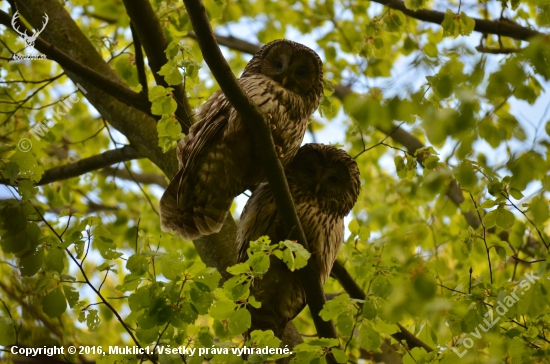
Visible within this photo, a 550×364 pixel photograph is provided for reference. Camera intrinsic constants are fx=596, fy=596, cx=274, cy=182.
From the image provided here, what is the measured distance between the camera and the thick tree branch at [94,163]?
470 centimetres

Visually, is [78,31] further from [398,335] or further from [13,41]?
[398,335]

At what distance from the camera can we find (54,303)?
113 inches

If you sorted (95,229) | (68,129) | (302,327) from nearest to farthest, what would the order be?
(95,229), (302,327), (68,129)

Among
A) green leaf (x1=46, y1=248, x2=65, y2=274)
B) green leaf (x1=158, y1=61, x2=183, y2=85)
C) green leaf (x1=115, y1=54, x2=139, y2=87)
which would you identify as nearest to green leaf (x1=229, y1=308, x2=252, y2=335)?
green leaf (x1=46, y1=248, x2=65, y2=274)

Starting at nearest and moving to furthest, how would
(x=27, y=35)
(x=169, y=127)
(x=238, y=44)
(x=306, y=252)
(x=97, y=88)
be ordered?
(x=306, y=252) → (x=169, y=127) → (x=27, y=35) → (x=97, y=88) → (x=238, y=44)

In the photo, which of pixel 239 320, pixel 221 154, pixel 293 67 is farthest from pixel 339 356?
pixel 293 67

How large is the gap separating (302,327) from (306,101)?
10.3ft

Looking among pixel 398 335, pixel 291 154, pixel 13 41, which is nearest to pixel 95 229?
pixel 291 154

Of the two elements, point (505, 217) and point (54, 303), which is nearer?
point (54, 303)

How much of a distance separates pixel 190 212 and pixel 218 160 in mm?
390

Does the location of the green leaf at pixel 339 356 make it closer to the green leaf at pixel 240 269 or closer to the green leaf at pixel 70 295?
the green leaf at pixel 240 269

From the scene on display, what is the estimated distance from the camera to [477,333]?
116 inches

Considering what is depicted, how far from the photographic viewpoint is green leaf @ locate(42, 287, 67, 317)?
2855 mm

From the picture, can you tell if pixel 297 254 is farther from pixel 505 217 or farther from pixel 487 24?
pixel 487 24
